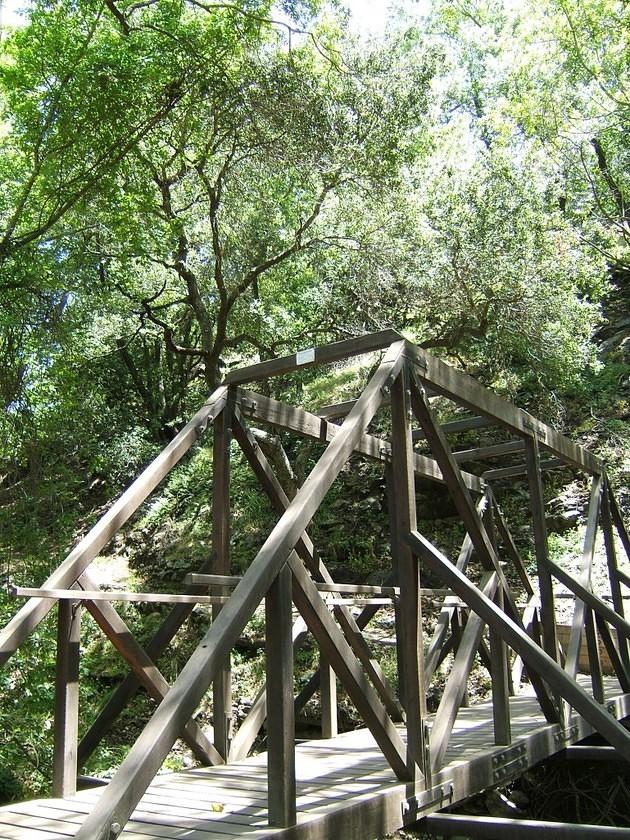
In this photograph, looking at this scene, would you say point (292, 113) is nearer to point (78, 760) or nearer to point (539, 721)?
point (539, 721)

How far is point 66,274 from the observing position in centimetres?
1190

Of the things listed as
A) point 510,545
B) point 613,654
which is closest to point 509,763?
point 613,654

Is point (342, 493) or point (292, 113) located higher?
point (292, 113)

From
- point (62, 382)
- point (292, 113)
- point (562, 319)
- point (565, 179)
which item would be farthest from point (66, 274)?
point (565, 179)

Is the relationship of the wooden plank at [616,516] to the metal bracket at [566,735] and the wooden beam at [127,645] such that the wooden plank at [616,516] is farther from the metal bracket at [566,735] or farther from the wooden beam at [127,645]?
the wooden beam at [127,645]

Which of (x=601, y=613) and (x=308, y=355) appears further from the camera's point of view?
(x=601, y=613)

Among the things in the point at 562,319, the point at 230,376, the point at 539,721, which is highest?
the point at 562,319

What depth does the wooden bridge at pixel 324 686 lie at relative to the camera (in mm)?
2666

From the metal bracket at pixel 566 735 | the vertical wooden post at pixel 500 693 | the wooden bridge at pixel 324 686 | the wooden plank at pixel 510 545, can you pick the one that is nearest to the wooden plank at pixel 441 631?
the wooden bridge at pixel 324 686

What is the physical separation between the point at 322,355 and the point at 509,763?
8.32 ft

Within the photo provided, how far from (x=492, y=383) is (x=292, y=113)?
21.4 ft

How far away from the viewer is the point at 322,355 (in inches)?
166

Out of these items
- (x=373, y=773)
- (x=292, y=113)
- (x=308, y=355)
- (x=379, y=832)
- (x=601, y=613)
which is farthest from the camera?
(x=292, y=113)

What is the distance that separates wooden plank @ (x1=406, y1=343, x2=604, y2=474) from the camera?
4.02m
